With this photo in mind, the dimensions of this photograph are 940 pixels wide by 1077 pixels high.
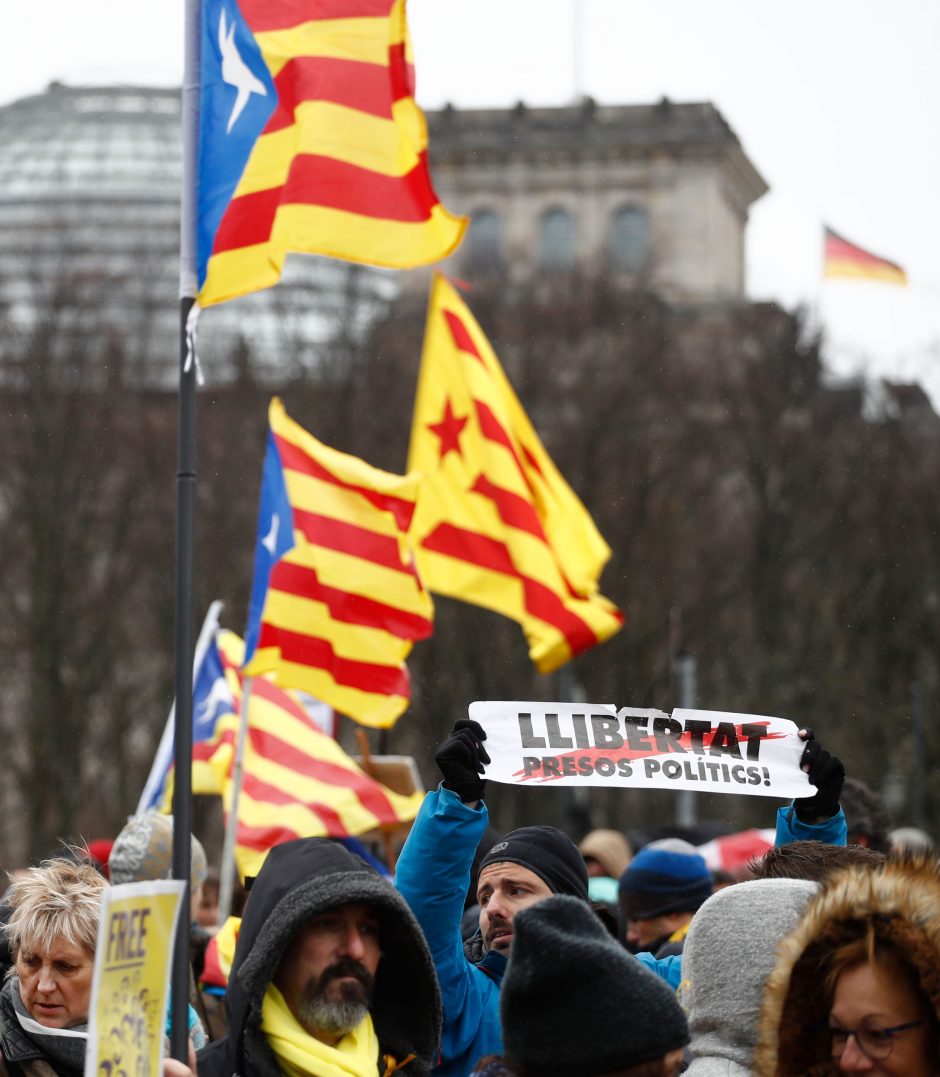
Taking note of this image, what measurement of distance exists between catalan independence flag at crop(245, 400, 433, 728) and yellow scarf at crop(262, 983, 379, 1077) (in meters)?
6.27

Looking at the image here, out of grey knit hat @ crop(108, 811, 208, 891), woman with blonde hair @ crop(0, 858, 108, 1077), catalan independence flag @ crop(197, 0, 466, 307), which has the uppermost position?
catalan independence flag @ crop(197, 0, 466, 307)

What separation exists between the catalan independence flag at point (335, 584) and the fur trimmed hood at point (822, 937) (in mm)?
6984

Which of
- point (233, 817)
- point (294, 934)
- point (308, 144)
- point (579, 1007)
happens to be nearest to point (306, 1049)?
point (294, 934)

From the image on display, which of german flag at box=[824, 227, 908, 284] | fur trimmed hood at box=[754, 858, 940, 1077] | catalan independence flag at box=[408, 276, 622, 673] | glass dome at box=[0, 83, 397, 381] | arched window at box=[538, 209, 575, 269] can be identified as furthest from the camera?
arched window at box=[538, 209, 575, 269]

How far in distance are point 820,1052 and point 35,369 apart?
1300 inches

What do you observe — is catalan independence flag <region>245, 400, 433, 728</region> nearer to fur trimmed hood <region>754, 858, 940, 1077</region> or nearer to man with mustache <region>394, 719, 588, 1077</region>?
man with mustache <region>394, 719, 588, 1077</region>

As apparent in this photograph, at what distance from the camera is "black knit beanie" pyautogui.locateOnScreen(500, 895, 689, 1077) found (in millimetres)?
3945

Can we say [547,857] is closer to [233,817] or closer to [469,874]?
[469,874]

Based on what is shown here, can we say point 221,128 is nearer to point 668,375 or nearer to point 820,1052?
point 820,1052

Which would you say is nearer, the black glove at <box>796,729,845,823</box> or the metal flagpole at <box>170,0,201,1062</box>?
the metal flagpole at <box>170,0,201,1062</box>

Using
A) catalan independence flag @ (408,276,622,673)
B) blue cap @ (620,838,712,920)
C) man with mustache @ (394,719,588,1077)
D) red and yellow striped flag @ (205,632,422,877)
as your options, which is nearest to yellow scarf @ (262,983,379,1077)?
man with mustache @ (394,719,588,1077)

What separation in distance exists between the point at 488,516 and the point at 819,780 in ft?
25.6

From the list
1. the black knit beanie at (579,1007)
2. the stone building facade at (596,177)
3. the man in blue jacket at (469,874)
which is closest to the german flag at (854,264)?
the man in blue jacket at (469,874)

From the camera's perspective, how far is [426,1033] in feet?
16.8
